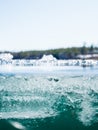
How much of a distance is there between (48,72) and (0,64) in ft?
9.16

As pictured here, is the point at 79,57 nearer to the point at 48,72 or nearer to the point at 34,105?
the point at 48,72

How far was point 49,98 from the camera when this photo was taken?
1378 centimetres

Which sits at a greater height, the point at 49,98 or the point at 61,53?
the point at 61,53

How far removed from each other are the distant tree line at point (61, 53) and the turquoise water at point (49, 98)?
76 centimetres

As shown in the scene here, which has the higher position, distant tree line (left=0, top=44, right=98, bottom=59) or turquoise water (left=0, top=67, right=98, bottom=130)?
distant tree line (left=0, top=44, right=98, bottom=59)

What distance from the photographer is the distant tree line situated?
12.2 m

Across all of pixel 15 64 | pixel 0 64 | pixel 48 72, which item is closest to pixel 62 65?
pixel 48 72

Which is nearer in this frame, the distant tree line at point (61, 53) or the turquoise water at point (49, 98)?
the distant tree line at point (61, 53)

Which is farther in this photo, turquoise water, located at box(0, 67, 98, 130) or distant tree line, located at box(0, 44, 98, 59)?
turquoise water, located at box(0, 67, 98, 130)

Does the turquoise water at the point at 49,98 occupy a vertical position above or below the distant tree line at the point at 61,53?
below

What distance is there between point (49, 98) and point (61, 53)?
123 inches

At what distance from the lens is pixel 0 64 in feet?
41.2

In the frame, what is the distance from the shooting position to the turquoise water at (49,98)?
42.7 feet

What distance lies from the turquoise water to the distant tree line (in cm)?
76
